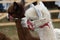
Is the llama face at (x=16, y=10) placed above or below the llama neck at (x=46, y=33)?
above

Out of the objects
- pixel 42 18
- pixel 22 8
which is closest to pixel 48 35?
pixel 42 18

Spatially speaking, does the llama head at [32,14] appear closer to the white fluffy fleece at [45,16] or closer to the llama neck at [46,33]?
the white fluffy fleece at [45,16]

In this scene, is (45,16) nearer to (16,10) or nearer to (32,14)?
(32,14)

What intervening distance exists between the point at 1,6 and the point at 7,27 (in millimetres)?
521

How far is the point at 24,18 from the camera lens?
112cm

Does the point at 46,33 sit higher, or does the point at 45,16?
the point at 45,16

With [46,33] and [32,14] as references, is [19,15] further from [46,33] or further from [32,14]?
[46,33]

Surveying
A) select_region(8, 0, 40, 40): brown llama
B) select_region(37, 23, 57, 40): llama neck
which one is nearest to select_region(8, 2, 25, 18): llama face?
select_region(8, 0, 40, 40): brown llama

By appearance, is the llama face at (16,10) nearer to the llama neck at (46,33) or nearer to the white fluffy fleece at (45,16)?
the white fluffy fleece at (45,16)

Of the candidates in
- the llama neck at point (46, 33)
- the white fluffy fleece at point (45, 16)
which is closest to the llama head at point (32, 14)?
the white fluffy fleece at point (45, 16)

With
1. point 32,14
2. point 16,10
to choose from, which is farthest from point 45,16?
point 16,10

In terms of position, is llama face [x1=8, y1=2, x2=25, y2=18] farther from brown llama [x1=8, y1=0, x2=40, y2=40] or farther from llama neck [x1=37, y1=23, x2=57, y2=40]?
llama neck [x1=37, y1=23, x2=57, y2=40]

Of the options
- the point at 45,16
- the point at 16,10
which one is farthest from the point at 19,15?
the point at 45,16

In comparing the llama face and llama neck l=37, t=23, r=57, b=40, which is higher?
the llama face
